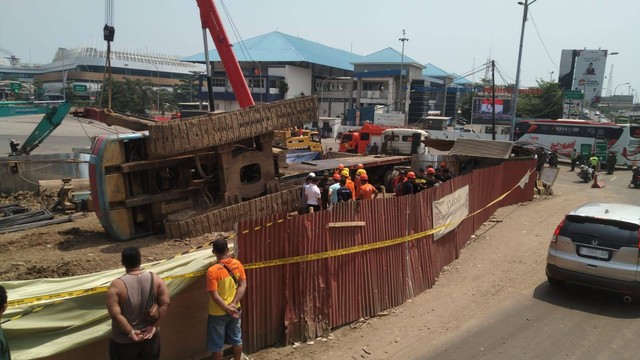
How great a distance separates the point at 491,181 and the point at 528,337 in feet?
24.0

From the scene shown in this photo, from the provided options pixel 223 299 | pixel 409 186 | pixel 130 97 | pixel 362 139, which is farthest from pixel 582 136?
pixel 130 97

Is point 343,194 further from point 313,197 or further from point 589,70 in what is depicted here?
point 589,70

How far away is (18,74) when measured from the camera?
503 ft

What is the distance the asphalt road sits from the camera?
5570mm

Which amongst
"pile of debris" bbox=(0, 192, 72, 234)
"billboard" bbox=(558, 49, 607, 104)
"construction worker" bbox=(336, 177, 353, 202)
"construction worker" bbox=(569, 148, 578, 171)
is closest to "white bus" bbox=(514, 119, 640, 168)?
"construction worker" bbox=(569, 148, 578, 171)

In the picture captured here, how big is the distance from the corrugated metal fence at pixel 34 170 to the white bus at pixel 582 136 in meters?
25.7

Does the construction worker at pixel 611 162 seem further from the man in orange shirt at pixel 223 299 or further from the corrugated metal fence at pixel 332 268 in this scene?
the man in orange shirt at pixel 223 299

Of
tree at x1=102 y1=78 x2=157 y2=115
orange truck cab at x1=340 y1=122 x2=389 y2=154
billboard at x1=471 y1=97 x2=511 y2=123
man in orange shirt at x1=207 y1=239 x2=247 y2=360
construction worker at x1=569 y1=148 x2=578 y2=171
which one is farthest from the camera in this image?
tree at x1=102 y1=78 x2=157 y2=115

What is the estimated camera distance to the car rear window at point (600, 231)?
→ 6.61 metres

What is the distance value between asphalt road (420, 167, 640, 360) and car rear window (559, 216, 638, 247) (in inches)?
42.3

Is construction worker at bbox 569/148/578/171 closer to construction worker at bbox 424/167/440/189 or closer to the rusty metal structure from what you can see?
construction worker at bbox 424/167/440/189

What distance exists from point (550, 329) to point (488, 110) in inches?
2274

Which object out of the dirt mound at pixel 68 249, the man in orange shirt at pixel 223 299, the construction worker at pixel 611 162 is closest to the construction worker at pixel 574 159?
the construction worker at pixel 611 162

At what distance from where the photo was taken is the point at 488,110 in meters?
59.5
